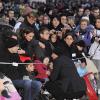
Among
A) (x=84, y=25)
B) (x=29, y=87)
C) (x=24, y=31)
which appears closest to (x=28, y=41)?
(x=24, y=31)

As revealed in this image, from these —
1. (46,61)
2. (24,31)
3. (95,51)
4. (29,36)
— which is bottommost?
(95,51)

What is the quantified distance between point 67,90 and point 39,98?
21.6 inches

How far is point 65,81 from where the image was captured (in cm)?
955

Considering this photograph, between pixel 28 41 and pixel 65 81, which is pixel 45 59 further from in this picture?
pixel 65 81

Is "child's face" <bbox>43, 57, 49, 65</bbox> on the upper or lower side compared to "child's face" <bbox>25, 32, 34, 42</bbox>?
lower

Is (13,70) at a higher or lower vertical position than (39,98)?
higher

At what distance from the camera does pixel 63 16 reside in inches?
544

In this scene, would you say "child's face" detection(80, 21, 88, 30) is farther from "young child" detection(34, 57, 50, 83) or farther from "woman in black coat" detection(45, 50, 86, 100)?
"woman in black coat" detection(45, 50, 86, 100)

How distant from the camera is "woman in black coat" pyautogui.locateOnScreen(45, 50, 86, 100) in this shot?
9.54 m

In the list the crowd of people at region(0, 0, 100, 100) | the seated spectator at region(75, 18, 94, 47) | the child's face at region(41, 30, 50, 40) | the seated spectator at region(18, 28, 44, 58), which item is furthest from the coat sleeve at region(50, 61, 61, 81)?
the seated spectator at region(75, 18, 94, 47)

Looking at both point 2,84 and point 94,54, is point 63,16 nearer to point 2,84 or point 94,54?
point 94,54

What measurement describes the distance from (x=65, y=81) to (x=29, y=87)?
83cm

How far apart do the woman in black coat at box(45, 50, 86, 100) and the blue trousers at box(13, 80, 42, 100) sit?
525mm

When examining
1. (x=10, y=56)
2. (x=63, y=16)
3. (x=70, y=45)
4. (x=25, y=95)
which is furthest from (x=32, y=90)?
(x=63, y=16)
